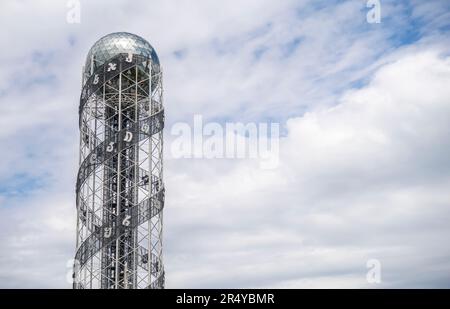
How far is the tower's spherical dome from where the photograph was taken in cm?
5181

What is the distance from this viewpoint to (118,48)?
2040 inches

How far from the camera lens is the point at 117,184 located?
50031mm

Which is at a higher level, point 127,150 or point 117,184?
point 127,150

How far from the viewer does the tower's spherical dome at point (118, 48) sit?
51.8m

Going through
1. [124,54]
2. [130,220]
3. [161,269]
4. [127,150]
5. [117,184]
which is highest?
[124,54]
